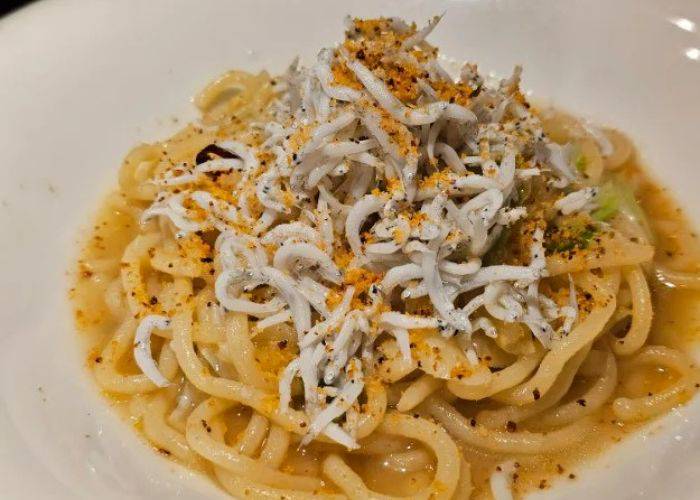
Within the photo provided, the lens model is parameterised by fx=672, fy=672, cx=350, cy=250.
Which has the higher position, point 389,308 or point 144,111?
point 144,111

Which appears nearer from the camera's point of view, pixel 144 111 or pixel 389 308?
pixel 389 308

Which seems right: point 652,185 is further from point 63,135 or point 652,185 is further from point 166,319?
point 63,135

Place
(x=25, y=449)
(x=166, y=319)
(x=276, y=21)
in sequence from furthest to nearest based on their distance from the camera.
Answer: (x=276, y=21) → (x=166, y=319) → (x=25, y=449)

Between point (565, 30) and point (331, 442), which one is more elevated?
point (565, 30)

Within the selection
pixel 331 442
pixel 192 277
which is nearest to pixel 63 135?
pixel 192 277
